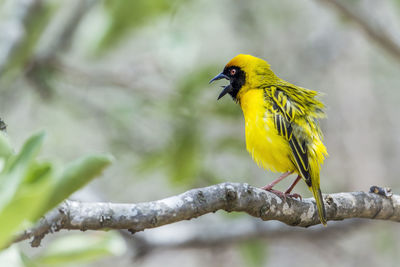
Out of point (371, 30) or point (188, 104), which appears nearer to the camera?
point (371, 30)

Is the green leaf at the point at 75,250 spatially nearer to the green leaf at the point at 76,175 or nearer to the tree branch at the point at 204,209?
the tree branch at the point at 204,209

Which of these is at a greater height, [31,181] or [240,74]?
[240,74]

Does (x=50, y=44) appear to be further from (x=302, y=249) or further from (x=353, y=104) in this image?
(x=302, y=249)

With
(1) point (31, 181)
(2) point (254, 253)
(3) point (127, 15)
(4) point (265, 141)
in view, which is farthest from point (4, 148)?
(2) point (254, 253)

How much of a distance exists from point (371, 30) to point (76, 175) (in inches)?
166

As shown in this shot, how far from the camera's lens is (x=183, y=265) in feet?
33.1

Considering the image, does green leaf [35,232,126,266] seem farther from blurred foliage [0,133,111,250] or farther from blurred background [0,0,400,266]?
blurred foliage [0,133,111,250]

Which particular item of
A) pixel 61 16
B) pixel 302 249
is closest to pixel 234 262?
pixel 302 249

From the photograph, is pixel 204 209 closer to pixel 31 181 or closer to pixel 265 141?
pixel 31 181

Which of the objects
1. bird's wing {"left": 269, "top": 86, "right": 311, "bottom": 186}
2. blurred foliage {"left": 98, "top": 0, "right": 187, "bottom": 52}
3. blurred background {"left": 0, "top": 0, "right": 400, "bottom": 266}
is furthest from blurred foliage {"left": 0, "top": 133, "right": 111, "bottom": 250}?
blurred foliage {"left": 98, "top": 0, "right": 187, "bottom": 52}

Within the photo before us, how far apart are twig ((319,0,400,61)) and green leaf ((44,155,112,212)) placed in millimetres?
3882

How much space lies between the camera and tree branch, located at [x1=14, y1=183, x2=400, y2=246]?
1.82 meters

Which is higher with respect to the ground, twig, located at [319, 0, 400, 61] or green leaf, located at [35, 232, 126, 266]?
twig, located at [319, 0, 400, 61]

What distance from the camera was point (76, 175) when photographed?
1267 mm
